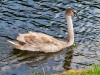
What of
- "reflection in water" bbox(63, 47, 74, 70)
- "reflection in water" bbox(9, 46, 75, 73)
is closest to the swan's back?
"reflection in water" bbox(9, 46, 75, 73)

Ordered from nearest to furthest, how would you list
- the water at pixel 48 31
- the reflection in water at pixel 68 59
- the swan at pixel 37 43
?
the water at pixel 48 31 < the reflection in water at pixel 68 59 < the swan at pixel 37 43

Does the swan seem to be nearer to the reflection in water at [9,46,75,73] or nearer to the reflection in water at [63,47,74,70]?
the reflection in water at [9,46,75,73]

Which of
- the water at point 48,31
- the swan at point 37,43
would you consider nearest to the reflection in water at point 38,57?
the water at point 48,31

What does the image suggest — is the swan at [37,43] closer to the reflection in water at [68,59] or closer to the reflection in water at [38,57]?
the reflection in water at [38,57]

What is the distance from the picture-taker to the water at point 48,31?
12719 millimetres

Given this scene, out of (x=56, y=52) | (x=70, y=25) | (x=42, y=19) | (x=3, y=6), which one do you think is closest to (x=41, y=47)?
(x=56, y=52)

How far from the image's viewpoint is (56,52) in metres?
14.3

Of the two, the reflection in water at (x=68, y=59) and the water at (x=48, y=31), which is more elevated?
the water at (x=48, y=31)

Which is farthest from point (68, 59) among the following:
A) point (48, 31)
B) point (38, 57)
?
point (48, 31)

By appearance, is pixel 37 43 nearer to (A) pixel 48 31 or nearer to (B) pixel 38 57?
(B) pixel 38 57

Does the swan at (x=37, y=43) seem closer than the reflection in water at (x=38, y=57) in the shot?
No

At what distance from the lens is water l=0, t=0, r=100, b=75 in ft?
41.7

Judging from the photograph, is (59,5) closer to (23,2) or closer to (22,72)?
(23,2)

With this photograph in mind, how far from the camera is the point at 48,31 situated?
51.4 ft
